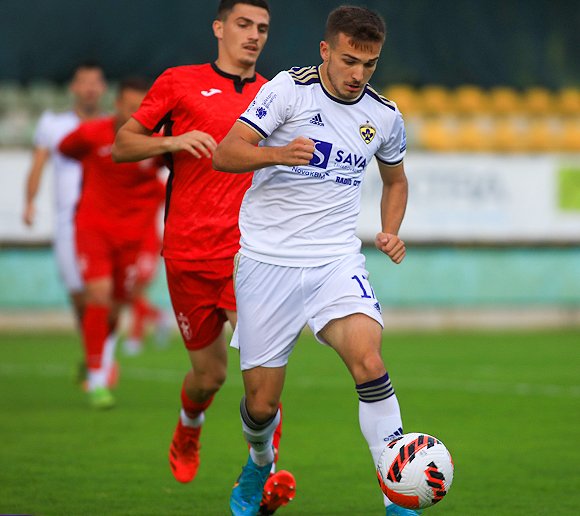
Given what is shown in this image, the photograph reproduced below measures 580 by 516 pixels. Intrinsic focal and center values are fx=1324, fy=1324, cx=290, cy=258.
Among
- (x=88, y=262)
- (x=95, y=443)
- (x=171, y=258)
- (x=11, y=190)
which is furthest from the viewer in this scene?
(x=11, y=190)

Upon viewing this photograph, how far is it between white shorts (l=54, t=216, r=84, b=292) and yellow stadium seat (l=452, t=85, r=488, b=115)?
9.48 m

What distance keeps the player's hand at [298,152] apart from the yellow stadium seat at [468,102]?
1569 cm

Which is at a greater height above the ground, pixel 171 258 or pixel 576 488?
pixel 171 258

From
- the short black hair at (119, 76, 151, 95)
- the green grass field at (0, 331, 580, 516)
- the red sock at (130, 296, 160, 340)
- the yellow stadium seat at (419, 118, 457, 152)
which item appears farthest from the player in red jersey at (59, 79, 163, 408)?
the yellow stadium seat at (419, 118, 457, 152)

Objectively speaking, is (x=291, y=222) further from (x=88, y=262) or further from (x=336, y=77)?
(x=88, y=262)

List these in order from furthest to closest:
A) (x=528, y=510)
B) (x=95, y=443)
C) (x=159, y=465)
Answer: (x=95, y=443) < (x=159, y=465) < (x=528, y=510)

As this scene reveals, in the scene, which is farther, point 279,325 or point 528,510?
point 528,510

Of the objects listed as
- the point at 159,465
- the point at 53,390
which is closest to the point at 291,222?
the point at 159,465

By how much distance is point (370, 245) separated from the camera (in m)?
18.5

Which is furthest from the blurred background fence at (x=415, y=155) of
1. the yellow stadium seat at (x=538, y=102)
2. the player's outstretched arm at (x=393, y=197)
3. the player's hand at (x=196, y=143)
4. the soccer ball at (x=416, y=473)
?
the soccer ball at (x=416, y=473)

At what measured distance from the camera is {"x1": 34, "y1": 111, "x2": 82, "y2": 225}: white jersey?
1270 centimetres

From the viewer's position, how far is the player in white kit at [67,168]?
12.0 meters

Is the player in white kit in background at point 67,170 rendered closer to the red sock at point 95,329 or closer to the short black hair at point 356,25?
the red sock at point 95,329

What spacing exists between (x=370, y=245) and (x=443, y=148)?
7.14ft
